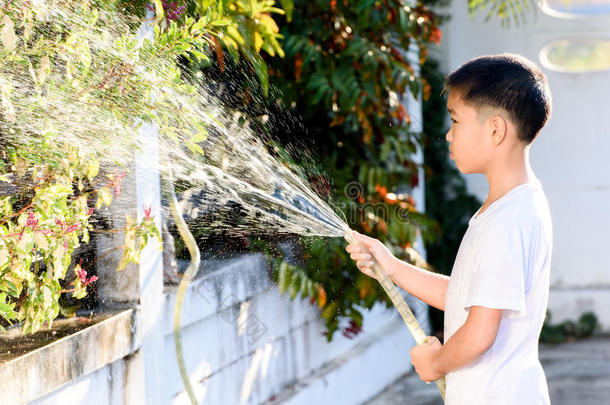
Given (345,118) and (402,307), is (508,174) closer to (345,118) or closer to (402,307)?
(402,307)

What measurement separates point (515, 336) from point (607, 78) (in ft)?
15.7

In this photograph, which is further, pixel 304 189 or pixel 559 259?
pixel 559 259

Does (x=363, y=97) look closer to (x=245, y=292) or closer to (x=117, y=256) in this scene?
(x=245, y=292)

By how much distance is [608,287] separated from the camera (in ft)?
21.1

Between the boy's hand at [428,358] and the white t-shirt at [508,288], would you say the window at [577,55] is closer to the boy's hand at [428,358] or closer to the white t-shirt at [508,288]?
the white t-shirt at [508,288]

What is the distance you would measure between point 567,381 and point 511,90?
3638 mm

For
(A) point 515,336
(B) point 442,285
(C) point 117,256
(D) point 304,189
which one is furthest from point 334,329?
(A) point 515,336

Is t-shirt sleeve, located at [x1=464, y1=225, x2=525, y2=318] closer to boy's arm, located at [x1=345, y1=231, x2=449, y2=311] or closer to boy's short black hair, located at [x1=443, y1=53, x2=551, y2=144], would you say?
boy's short black hair, located at [x1=443, y1=53, x2=551, y2=144]

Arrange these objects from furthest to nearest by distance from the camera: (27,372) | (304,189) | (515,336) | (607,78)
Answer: (607,78) → (304,189) → (27,372) → (515,336)

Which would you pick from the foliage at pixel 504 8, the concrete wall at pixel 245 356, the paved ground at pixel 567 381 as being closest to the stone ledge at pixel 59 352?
the concrete wall at pixel 245 356

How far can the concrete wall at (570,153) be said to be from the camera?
20.7 ft

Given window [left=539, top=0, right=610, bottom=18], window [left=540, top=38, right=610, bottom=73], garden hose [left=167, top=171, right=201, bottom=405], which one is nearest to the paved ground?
window [left=540, top=38, right=610, bottom=73]

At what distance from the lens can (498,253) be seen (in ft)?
6.31

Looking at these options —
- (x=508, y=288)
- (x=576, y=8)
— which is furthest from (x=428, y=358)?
(x=576, y=8)
